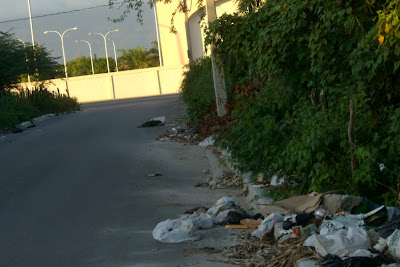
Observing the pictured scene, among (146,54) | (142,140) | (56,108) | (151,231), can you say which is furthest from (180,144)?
(146,54)

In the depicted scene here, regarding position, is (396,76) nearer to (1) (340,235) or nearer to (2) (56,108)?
(1) (340,235)

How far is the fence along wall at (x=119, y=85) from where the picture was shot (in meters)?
67.1

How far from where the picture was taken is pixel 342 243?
497 cm

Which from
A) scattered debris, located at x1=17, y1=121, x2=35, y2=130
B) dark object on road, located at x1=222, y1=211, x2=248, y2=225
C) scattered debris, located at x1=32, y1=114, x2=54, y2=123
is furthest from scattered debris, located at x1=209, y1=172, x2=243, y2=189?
scattered debris, located at x1=32, y1=114, x2=54, y2=123

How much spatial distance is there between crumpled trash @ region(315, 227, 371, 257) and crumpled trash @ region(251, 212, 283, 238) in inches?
42.9

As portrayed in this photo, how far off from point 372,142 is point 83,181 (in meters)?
5.84

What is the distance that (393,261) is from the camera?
4684mm

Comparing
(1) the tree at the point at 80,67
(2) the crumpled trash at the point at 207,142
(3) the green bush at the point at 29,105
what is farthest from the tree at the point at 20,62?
(1) the tree at the point at 80,67

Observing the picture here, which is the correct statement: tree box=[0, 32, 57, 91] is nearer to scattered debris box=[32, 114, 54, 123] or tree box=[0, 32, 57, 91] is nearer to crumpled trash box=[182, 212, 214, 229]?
scattered debris box=[32, 114, 54, 123]

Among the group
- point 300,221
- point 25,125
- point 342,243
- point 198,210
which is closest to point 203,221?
point 198,210

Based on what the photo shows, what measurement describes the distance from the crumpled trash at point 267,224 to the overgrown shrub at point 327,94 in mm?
797

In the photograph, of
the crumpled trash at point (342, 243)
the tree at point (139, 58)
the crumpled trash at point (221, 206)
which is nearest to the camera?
the crumpled trash at point (342, 243)

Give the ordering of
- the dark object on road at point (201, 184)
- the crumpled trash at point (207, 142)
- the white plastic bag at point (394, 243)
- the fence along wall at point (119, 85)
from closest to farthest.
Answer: the white plastic bag at point (394, 243)
the dark object on road at point (201, 184)
the crumpled trash at point (207, 142)
the fence along wall at point (119, 85)

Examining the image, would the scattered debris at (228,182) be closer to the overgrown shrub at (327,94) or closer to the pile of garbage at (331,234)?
the overgrown shrub at (327,94)
